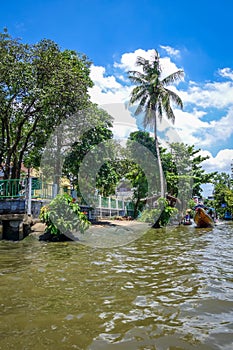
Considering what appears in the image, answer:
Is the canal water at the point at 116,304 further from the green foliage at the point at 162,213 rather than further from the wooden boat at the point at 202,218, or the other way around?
the wooden boat at the point at 202,218

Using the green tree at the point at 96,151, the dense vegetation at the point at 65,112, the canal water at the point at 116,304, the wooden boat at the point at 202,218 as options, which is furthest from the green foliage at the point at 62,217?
the wooden boat at the point at 202,218

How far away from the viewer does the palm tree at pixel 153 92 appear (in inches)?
920

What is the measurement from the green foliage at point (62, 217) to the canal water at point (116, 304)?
3441mm

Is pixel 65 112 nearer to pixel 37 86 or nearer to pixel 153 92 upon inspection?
pixel 37 86

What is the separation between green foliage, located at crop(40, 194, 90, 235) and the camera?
9945 mm

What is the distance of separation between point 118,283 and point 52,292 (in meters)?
1.07

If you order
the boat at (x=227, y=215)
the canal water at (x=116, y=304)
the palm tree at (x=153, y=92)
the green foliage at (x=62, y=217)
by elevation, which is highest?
the palm tree at (x=153, y=92)

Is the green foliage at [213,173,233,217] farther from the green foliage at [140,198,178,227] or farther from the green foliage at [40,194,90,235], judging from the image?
the green foliage at [40,194,90,235]

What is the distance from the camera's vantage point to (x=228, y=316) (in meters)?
3.23

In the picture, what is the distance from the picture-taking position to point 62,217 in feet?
33.1

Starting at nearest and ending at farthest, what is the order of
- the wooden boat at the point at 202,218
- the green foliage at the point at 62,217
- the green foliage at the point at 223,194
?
the green foliage at the point at 62,217, the wooden boat at the point at 202,218, the green foliage at the point at 223,194

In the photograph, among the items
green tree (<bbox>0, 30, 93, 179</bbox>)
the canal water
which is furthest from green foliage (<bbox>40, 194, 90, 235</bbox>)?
green tree (<bbox>0, 30, 93, 179</bbox>)

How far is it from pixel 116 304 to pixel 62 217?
22.3 feet

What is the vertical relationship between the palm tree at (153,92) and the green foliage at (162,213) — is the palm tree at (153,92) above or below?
above
